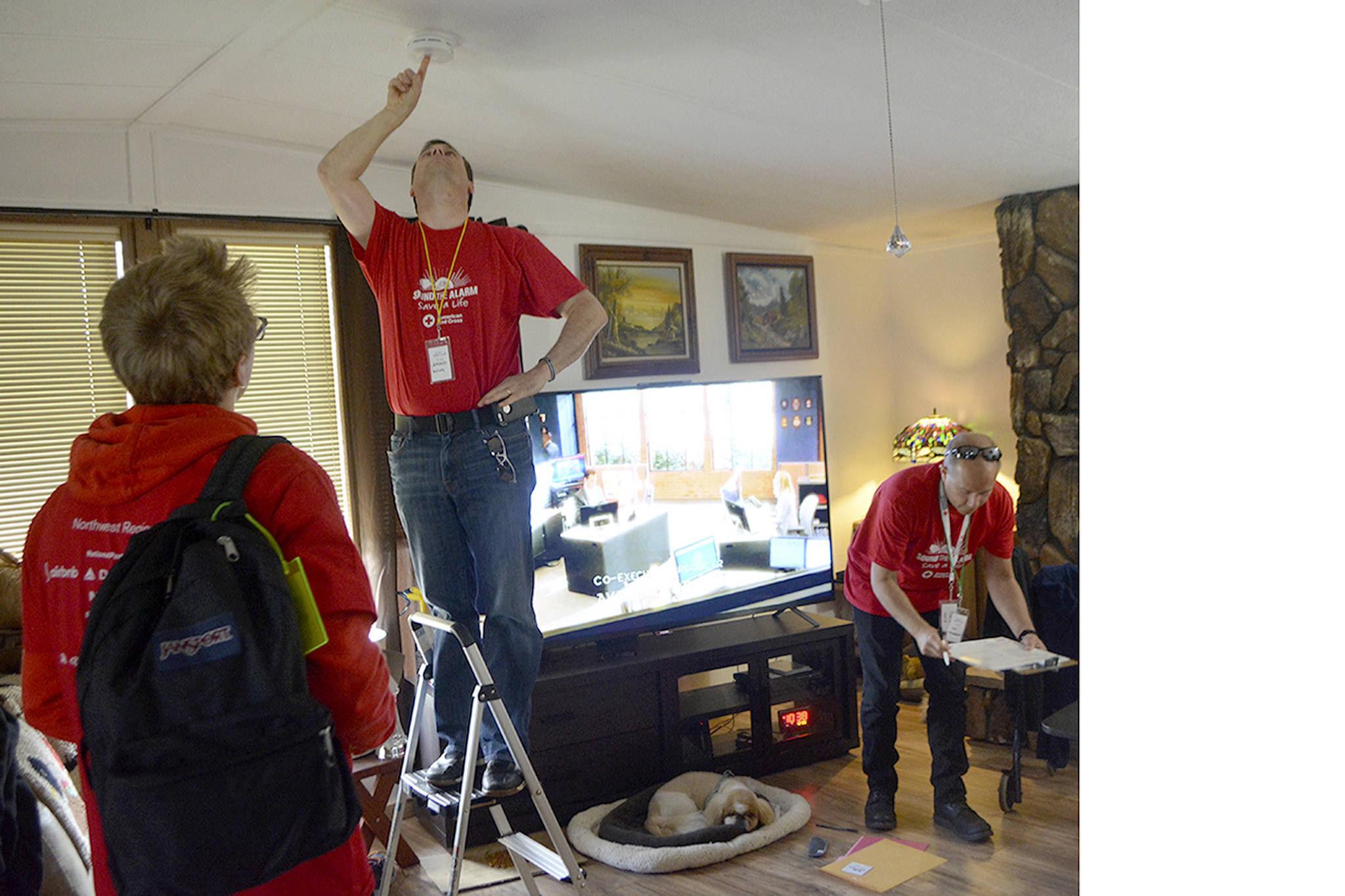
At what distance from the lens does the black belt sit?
7.47 feet

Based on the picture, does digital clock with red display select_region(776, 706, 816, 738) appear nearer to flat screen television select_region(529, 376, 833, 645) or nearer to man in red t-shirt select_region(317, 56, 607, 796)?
flat screen television select_region(529, 376, 833, 645)

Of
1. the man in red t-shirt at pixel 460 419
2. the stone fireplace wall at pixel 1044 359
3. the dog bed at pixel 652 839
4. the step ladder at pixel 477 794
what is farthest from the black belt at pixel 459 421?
the stone fireplace wall at pixel 1044 359

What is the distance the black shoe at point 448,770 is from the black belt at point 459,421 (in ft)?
2.52

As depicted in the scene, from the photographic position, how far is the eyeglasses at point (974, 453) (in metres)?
3.27

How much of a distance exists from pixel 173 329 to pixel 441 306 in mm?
1057

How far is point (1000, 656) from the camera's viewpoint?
333 cm

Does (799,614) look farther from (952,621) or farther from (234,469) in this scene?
(234,469)

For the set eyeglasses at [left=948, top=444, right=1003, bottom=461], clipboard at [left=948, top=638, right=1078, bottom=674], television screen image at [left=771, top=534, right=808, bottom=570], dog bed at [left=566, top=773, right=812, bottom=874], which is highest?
eyeglasses at [left=948, top=444, right=1003, bottom=461]

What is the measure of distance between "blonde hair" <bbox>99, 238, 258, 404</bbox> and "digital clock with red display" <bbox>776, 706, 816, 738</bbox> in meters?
3.34

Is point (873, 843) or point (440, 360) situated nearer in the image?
point (440, 360)

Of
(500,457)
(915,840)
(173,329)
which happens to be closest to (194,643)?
(173,329)

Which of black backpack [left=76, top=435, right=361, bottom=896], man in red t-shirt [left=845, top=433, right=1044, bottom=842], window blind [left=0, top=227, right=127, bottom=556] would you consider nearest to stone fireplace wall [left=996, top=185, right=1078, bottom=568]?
man in red t-shirt [left=845, top=433, right=1044, bottom=842]
